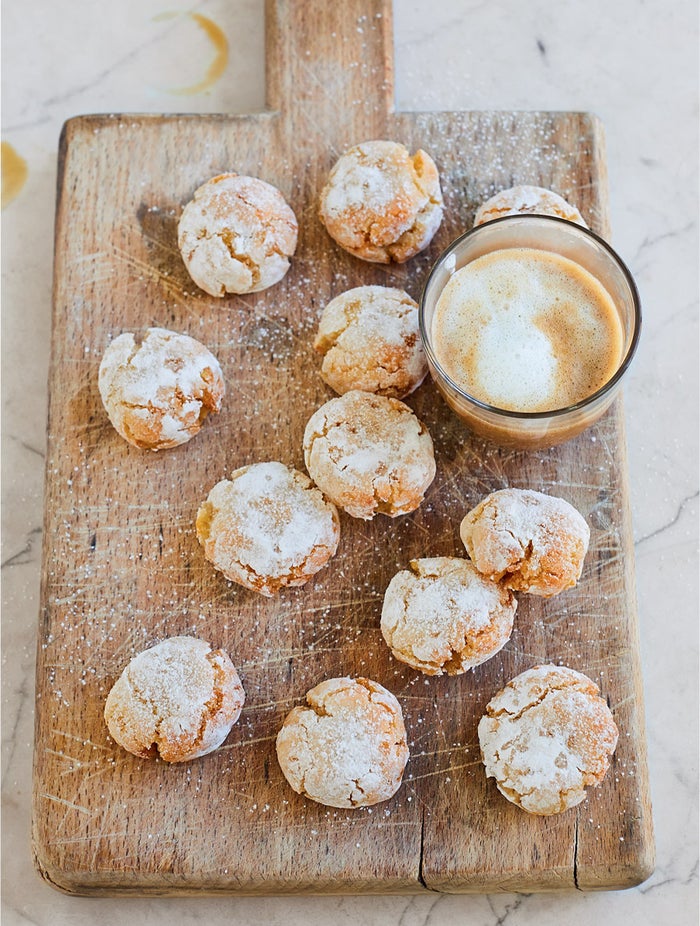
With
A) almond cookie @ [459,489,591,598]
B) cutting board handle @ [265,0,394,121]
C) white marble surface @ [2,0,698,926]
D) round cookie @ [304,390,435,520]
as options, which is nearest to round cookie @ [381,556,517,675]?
almond cookie @ [459,489,591,598]

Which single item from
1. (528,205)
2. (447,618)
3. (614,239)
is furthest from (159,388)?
(614,239)

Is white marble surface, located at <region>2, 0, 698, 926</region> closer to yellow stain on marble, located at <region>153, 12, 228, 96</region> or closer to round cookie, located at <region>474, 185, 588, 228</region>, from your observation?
yellow stain on marble, located at <region>153, 12, 228, 96</region>

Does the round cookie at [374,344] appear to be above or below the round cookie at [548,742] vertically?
above

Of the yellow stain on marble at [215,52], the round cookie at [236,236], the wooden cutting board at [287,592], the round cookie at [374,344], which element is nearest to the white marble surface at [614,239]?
the yellow stain on marble at [215,52]

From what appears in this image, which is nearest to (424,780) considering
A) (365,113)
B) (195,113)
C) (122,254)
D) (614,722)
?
(614,722)

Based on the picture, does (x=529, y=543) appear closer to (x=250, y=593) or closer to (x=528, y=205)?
(x=250, y=593)

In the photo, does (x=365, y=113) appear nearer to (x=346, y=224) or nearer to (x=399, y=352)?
(x=346, y=224)

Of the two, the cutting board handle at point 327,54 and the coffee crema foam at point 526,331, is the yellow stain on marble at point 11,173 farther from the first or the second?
the coffee crema foam at point 526,331
